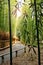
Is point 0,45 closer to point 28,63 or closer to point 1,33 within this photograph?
point 1,33

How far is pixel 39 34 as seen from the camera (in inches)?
84.9

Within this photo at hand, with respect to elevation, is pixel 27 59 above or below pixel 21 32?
below

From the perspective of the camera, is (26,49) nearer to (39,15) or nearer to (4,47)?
(4,47)

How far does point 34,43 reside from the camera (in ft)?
7.18

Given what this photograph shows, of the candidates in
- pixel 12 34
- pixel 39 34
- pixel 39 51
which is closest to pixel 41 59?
pixel 39 51

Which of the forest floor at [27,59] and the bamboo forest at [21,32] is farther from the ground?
the bamboo forest at [21,32]

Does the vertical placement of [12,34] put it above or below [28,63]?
above

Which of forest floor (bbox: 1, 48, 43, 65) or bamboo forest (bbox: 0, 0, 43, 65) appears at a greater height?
bamboo forest (bbox: 0, 0, 43, 65)

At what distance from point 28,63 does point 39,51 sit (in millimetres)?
200

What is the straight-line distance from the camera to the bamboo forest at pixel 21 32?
2160 mm

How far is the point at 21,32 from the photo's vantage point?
220 centimetres

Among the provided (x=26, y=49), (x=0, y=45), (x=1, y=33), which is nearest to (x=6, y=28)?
(x=1, y=33)

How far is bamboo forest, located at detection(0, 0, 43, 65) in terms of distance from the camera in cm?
216

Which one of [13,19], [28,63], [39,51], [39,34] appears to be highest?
[13,19]
